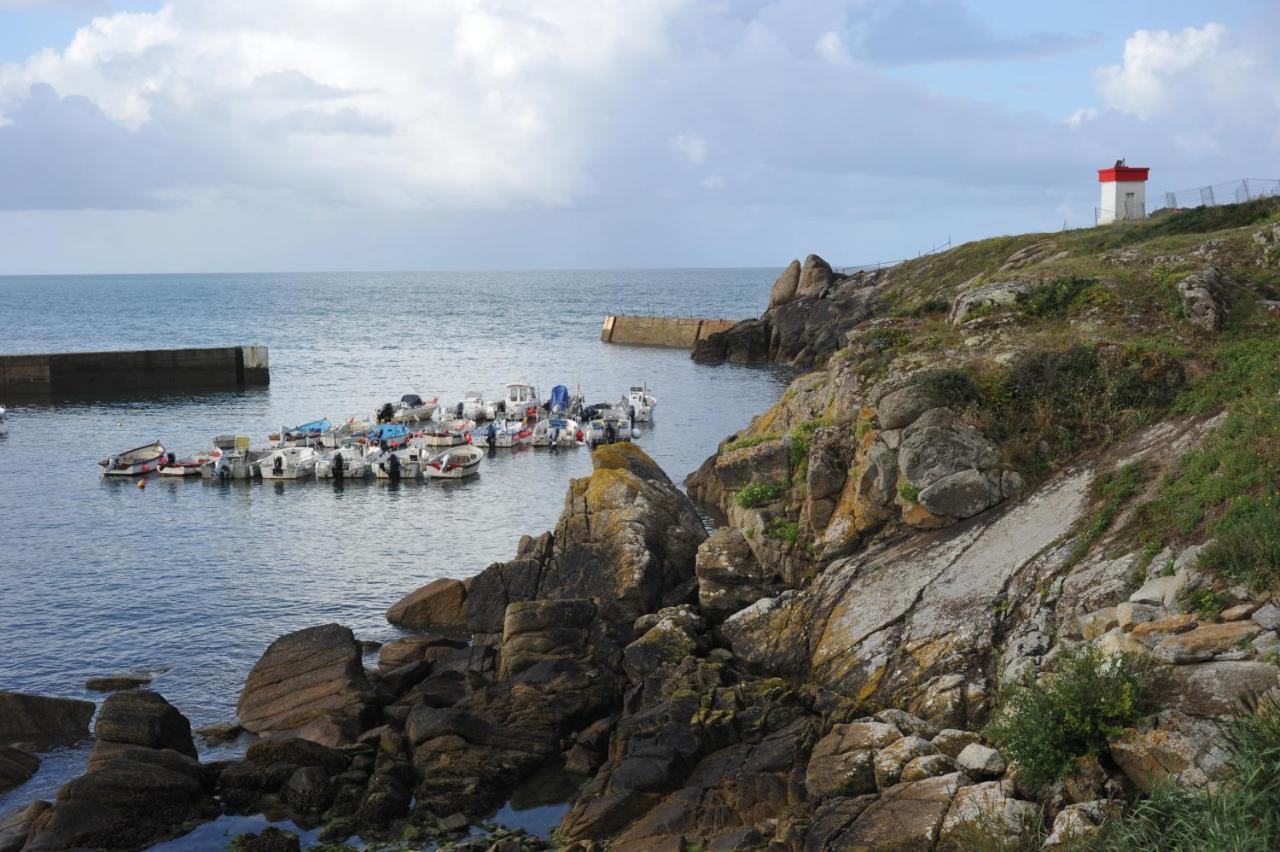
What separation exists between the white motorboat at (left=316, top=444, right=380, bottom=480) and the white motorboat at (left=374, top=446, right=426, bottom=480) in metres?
0.52

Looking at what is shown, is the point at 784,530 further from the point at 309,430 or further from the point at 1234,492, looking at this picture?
the point at 309,430

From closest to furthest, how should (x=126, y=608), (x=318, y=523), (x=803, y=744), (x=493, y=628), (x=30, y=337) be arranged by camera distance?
(x=803, y=744) → (x=493, y=628) → (x=126, y=608) → (x=318, y=523) → (x=30, y=337)

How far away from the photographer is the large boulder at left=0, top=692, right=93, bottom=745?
78.1ft

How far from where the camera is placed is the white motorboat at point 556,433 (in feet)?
204

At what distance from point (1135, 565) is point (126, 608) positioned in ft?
92.4

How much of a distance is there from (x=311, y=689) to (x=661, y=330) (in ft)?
309

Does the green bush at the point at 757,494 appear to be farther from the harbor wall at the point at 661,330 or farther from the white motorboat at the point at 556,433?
the harbor wall at the point at 661,330

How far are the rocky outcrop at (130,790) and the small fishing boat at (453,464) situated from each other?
31.0m

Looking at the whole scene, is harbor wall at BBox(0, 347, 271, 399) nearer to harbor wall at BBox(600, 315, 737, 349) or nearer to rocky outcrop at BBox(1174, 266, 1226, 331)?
harbor wall at BBox(600, 315, 737, 349)

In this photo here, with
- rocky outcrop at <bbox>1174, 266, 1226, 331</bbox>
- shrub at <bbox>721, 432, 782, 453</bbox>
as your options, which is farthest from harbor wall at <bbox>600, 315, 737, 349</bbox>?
rocky outcrop at <bbox>1174, 266, 1226, 331</bbox>

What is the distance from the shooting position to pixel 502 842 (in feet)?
60.3

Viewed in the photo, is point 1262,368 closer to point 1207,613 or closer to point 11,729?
point 1207,613

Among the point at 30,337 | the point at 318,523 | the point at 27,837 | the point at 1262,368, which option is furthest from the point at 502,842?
the point at 30,337

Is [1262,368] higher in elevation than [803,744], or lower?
higher
